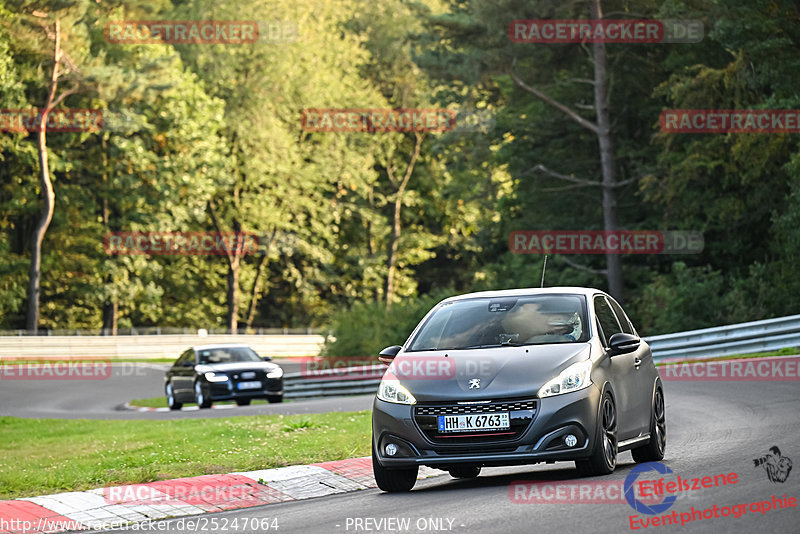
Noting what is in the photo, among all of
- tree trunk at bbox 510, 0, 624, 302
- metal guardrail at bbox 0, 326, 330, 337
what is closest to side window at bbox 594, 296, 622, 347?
tree trunk at bbox 510, 0, 624, 302

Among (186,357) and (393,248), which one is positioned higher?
(393,248)

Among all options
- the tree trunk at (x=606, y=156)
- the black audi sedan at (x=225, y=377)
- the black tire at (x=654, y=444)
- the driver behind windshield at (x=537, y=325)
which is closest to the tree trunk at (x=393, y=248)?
the tree trunk at (x=606, y=156)

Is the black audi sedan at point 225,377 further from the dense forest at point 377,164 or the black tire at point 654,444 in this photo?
the black tire at point 654,444

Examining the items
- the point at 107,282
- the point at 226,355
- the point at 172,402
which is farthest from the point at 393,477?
the point at 107,282

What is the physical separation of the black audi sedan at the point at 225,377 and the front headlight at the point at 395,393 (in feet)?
65.7

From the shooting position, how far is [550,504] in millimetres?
8852

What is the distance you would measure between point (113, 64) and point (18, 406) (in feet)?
97.0

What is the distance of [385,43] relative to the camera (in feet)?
259

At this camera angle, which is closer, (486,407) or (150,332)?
(486,407)

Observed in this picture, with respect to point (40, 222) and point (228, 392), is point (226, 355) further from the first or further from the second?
point (40, 222)

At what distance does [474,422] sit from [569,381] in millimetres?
831

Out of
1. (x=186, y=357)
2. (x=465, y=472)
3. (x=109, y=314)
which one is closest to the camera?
(x=465, y=472)

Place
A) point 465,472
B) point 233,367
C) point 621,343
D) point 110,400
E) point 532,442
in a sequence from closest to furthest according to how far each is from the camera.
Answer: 1. point 532,442
2. point 621,343
3. point 465,472
4. point 233,367
5. point 110,400

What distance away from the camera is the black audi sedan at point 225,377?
3020cm
